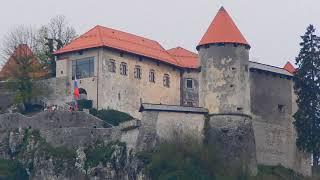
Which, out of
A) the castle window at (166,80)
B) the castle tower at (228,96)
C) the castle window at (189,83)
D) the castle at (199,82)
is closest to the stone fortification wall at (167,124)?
the castle at (199,82)

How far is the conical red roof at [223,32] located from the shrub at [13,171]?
15.6m

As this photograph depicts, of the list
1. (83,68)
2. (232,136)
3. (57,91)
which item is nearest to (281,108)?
(232,136)

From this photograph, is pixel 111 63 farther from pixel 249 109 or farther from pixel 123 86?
pixel 249 109

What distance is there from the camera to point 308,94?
303 feet

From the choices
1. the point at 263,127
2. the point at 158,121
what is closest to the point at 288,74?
the point at 263,127

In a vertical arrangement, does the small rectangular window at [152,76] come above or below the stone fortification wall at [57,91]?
above

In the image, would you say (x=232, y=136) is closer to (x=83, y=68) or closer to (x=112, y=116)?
(x=112, y=116)

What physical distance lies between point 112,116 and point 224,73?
31.9 feet

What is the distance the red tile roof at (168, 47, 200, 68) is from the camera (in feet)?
334

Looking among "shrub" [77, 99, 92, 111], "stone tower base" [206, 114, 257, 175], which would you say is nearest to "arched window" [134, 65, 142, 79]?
"shrub" [77, 99, 92, 111]

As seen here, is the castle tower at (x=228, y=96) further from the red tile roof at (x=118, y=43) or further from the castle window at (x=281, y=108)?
the red tile roof at (x=118, y=43)

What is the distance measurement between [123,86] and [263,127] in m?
11.4

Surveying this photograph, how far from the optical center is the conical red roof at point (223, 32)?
294 feet

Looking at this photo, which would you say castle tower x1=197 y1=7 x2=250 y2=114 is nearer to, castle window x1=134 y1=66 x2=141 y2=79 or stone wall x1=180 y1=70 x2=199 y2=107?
castle window x1=134 y1=66 x2=141 y2=79
